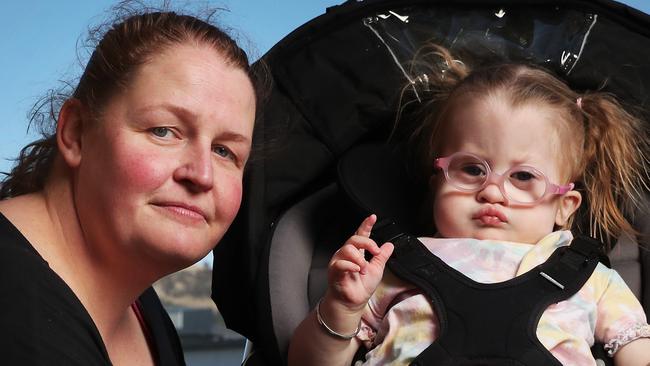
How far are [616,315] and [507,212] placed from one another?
254 millimetres

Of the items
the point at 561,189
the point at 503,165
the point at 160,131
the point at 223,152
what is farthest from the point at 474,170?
the point at 160,131

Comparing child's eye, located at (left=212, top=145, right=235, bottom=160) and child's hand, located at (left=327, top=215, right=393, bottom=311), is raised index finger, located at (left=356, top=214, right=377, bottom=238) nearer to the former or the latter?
child's hand, located at (left=327, top=215, right=393, bottom=311)

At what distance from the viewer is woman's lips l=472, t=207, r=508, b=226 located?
162cm

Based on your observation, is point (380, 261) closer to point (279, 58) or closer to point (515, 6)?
point (279, 58)

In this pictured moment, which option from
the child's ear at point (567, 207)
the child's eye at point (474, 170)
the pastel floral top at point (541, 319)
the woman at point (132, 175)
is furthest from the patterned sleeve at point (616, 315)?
the woman at point (132, 175)

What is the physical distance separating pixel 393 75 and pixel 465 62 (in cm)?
16

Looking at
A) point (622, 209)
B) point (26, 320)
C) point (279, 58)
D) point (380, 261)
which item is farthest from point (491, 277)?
point (26, 320)

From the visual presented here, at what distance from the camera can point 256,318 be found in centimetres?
167

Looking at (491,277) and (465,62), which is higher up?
(465,62)

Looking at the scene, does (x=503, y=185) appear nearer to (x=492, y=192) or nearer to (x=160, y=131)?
(x=492, y=192)

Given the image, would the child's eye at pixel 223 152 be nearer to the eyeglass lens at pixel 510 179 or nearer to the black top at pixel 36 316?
the black top at pixel 36 316

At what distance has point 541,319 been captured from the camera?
59.1 inches

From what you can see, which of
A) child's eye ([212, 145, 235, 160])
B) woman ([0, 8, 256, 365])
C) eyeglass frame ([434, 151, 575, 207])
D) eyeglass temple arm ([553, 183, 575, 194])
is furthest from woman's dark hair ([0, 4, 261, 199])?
eyeglass temple arm ([553, 183, 575, 194])

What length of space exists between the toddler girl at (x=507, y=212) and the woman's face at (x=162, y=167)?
9.9 inches
